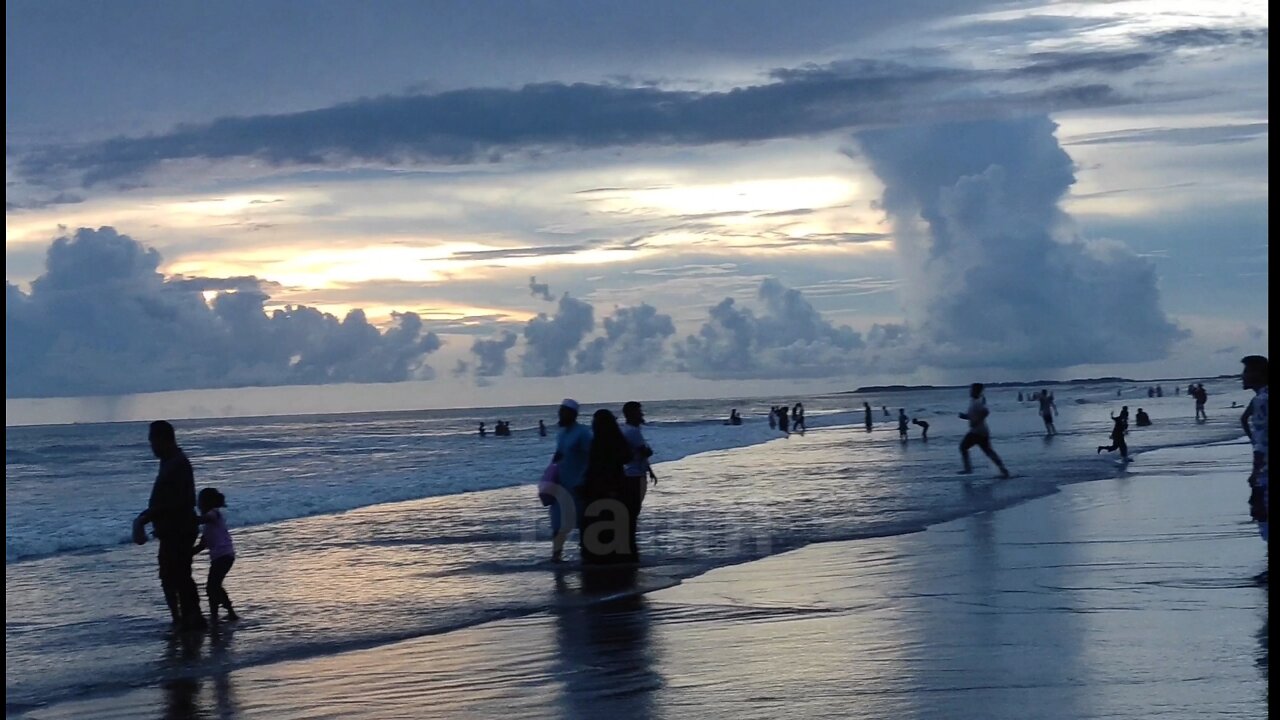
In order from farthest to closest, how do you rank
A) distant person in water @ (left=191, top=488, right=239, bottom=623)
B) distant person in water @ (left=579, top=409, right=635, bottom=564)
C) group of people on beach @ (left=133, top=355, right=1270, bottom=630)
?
distant person in water @ (left=579, top=409, right=635, bottom=564)
distant person in water @ (left=191, top=488, right=239, bottom=623)
group of people on beach @ (left=133, top=355, right=1270, bottom=630)

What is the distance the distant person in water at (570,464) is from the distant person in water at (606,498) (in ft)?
0.34

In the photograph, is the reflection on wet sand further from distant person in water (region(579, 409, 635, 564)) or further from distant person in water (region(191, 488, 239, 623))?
distant person in water (region(191, 488, 239, 623))

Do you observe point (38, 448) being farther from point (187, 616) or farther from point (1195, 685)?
point (1195, 685)

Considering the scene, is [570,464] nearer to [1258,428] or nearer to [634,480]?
[634,480]

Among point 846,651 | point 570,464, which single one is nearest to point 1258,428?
point 846,651

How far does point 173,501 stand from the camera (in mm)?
10586

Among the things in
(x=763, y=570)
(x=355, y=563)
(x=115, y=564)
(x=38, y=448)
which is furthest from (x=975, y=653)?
(x=38, y=448)

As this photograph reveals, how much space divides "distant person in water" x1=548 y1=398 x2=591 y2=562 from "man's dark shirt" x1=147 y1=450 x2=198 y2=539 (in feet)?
14.2

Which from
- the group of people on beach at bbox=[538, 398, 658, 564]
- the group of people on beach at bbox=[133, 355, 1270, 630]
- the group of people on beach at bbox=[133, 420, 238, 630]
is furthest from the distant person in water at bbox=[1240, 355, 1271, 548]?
the group of people on beach at bbox=[133, 420, 238, 630]

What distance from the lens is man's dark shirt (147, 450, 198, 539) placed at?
1056 cm

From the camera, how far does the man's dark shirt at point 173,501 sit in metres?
10.6

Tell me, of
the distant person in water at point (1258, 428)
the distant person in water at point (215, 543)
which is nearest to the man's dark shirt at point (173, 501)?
the distant person in water at point (215, 543)

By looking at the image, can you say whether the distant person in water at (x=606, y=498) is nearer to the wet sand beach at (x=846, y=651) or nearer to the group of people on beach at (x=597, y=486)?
the group of people on beach at (x=597, y=486)

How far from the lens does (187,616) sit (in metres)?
11.1
